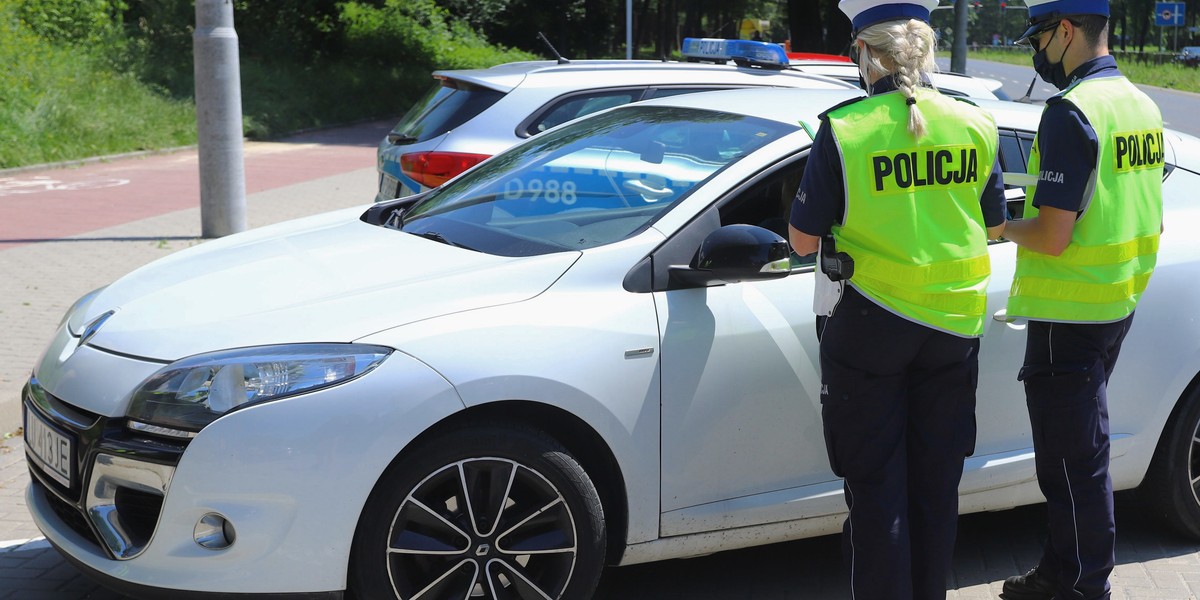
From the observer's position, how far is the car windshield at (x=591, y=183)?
12.1 ft

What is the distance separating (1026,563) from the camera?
4.19 meters

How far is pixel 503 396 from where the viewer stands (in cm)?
308

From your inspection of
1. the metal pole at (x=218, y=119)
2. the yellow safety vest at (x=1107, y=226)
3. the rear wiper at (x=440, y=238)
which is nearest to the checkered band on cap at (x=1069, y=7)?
the yellow safety vest at (x=1107, y=226)

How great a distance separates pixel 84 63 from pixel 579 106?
1680 centimetres

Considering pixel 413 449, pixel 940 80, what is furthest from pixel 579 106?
pixel 413 449

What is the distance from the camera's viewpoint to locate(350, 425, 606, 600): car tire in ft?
9.96

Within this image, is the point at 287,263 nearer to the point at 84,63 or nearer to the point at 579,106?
the point at 579,106

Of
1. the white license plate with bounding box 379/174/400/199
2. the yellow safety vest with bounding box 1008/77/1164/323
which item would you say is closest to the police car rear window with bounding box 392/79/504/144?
the white license plate with bounding box 379/174/400/199

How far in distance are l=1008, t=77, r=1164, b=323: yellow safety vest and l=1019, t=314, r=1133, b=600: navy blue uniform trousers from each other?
0.07 metres

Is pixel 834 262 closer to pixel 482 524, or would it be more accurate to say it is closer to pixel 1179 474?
pixel 482 524

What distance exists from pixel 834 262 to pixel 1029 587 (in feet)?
Result: 4.79

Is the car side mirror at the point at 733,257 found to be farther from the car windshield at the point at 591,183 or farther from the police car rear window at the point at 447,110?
the police car rear window at the point at 447,110

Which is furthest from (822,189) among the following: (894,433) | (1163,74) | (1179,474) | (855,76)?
(1163,74)

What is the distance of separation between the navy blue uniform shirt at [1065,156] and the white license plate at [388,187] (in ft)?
15.0
